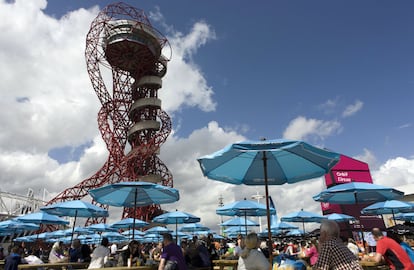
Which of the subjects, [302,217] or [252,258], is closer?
[252,258]

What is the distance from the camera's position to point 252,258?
148 inches

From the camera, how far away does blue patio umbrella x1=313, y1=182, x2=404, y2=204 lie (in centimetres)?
736

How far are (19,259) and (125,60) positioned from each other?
31.4 metres

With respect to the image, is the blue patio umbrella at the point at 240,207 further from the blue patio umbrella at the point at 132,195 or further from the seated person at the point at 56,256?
the seated person at the point at 56,256

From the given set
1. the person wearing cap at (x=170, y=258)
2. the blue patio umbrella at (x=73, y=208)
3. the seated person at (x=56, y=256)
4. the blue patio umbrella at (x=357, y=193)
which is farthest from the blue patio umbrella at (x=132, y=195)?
the blue patio umbrella at (x=357, y=193)

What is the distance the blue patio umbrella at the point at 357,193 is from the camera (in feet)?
24.1

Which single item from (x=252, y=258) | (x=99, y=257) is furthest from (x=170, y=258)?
(x=99, y=257)

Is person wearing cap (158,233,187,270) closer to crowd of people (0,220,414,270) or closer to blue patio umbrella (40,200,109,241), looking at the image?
crowd of people (0,220,414,270)

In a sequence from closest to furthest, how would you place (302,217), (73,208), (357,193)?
(357,193) < (73,208) < (302,217)

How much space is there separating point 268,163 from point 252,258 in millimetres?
2331

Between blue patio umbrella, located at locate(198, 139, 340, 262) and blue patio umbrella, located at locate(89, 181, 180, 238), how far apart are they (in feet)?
7.17

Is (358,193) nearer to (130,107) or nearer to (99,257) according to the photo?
(99,257)

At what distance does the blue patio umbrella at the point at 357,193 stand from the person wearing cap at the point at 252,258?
461 cm

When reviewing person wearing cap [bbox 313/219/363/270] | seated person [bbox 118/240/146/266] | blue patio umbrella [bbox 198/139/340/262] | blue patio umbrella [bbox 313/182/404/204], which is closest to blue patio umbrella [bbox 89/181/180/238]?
seated person [bbox 118/240/146/266]
